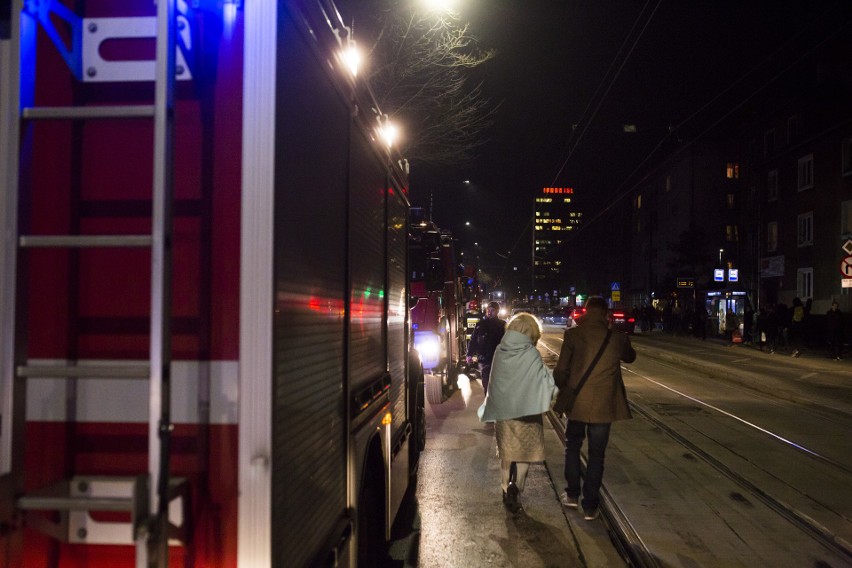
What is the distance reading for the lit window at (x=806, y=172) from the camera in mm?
31750

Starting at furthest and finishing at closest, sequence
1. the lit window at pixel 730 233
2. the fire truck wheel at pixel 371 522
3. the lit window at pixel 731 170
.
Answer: the lit window at pixel 731 170 → the lit window at pixel 730 233 → the fire truck wheel at pixel 371 522

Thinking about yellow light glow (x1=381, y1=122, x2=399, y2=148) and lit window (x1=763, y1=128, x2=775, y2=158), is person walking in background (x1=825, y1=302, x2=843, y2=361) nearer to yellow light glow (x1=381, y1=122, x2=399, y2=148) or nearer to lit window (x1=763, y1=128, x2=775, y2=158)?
lit window (x1=763, y1=128, x2=775, y2=158)

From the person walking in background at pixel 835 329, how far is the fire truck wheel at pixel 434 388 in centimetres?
1495

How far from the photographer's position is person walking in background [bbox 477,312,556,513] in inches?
231

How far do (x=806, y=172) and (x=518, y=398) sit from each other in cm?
3180

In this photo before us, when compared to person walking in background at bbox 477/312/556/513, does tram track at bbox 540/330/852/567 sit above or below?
below

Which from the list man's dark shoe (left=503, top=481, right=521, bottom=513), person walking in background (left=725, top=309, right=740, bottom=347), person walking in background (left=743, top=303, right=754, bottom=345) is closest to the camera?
man's dark shoe (left=503, top=481, right=521, bottom=513)

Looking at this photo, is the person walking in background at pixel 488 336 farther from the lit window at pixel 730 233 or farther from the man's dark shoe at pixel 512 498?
the lit window at pixel 730 233

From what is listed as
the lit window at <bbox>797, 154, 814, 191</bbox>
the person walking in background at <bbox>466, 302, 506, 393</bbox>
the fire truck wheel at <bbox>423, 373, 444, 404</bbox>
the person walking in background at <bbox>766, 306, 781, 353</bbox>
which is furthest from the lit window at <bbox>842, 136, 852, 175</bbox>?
the person walking in background at <bbox>466, 302, 506, 393</bbox>

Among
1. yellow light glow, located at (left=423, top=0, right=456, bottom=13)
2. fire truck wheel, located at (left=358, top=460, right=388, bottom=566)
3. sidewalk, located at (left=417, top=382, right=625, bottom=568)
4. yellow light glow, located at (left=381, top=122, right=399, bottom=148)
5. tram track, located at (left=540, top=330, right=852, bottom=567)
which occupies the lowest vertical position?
sidewalk, located at (left=417, top=382, right=625, bottom=568)

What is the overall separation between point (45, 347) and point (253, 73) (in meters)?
1.04

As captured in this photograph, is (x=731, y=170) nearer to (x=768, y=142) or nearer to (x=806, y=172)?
(x=768, y=142)

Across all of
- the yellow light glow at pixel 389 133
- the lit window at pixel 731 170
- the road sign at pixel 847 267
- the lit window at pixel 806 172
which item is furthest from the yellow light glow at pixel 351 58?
the lit window at pixel 731 170

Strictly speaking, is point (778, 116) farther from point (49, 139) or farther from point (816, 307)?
point (49, 139)
